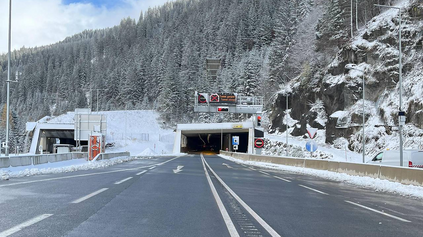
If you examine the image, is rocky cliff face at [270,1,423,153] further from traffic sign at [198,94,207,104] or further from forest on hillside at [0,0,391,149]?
traffic sign at [198,94,207,104]

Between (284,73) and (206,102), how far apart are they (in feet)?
112

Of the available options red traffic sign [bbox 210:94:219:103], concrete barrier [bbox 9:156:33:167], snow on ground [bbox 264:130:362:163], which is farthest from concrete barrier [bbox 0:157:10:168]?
red traffic sign [bbox 210:94:219:103]

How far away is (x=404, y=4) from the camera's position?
54.6 m

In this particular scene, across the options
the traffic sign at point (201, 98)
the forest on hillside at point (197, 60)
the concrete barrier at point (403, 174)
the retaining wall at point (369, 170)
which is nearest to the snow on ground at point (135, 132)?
the forest on hillside at point (197, 60)

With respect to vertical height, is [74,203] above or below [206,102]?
below

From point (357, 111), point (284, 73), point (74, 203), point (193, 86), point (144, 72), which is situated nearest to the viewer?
point (74, 203)

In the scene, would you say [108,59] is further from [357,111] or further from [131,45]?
[357,111]

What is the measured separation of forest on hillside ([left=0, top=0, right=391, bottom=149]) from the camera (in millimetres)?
79850

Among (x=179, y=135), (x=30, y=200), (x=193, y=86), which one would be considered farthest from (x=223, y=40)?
(x=30, y=200)

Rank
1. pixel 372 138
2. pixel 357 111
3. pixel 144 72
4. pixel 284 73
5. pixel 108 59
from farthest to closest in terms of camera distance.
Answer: pixel 108 59 → pixel 144 72 → pixel 284 73 → pixel 357 111 → pixel 372 138

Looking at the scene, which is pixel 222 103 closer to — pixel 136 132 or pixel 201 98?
pixel 201 98

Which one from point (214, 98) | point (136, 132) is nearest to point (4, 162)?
point (214, 98)

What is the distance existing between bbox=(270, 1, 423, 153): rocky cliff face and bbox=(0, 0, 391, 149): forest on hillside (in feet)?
25.8

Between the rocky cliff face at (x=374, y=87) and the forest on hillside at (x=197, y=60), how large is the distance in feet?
25.8
